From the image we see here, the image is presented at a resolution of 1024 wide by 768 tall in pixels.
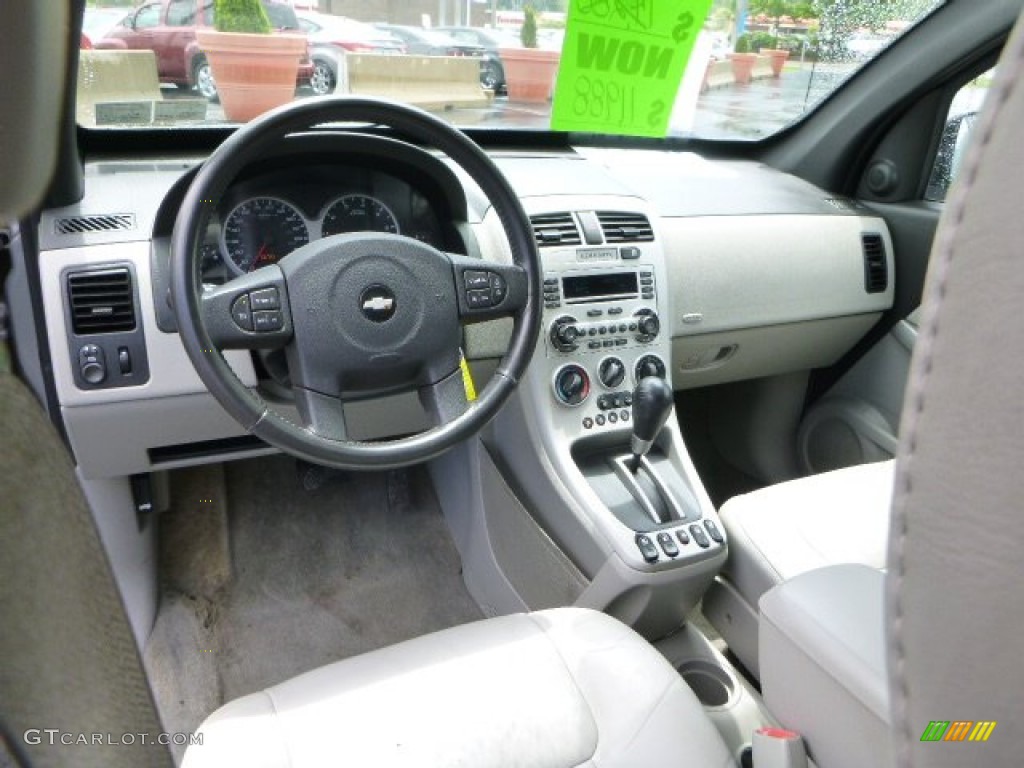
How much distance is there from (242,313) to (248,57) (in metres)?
0.68

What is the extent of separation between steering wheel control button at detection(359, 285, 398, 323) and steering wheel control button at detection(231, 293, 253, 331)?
0.15 metres

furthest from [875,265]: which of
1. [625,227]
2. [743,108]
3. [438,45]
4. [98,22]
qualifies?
[98,22]

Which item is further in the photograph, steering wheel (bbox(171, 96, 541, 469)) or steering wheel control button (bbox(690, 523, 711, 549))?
steering wheel control button (bbox(690, 523, 711, 549))

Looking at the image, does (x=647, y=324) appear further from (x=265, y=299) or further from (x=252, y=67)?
(x=252, y=67)

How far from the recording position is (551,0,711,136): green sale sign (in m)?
1.42

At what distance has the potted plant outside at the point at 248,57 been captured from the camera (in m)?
1.51

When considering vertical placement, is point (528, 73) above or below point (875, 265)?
above

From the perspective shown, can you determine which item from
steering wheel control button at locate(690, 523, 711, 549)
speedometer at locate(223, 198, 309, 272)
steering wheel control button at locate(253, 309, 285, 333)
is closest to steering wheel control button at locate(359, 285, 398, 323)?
steering wheel control button at locate(253, 309, 285, 333)

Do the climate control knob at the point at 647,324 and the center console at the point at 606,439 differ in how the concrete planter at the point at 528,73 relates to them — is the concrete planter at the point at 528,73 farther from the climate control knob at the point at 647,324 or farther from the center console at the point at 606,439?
the climate control knob at the point at 647,324

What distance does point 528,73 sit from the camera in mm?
1777

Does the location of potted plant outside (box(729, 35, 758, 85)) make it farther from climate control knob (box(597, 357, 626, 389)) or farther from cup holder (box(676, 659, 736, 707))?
cup holder (box(676, 659, 736, 707))

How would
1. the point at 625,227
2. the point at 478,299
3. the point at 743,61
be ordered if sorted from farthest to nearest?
the point at 743,61
the point at 625,227
the point at 478,299

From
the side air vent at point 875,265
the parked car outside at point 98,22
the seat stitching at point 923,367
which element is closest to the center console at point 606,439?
the side air vent at point 875,265

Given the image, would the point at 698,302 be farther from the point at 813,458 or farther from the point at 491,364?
the point at 813,458
